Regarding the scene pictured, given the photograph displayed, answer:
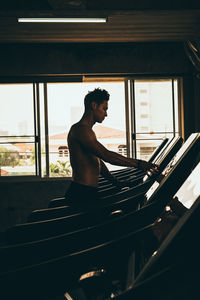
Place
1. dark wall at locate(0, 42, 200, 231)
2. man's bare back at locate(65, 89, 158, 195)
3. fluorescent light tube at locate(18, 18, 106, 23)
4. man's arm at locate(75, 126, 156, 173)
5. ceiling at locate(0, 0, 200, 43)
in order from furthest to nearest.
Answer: dark wall at locate(0, 42, 200, 231)
fluorescent light tube at locate(18, 18, 106, 23)
ceiling at locate(0, 0, 200, 43)
man's bare back at locate(65, 89, 158, 195)
man's arm at locate(75, 126, 156, 173)

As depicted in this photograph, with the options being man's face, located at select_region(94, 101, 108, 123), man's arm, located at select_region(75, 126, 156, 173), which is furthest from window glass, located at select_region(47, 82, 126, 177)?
man's arm, located at select_region(75, 126, 156, 173)

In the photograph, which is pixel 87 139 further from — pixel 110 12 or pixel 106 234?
pixel 110 12

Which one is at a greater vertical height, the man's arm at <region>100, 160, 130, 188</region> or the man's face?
the man's face

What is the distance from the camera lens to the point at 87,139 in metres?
2.34

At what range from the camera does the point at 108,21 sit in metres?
4.12

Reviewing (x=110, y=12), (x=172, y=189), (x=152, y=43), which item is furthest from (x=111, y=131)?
(x=172, y=189)

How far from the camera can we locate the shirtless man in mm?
2270

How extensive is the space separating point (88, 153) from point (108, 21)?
241cm

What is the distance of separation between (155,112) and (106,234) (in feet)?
15.1

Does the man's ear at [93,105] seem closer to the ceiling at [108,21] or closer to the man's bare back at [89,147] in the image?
the man's bare back at [89,147]

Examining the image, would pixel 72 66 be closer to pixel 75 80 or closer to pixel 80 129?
pixel 75 80

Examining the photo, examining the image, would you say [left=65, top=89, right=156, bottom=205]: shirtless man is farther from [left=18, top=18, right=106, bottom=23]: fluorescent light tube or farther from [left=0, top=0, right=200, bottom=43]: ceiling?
[left=18, top=18, right=106, bottom=23]: fluorescent light tube

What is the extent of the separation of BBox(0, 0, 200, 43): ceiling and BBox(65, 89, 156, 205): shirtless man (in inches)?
63.4

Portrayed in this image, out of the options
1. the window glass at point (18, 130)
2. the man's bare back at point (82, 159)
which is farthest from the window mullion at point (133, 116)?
the man's bare back at point (82, 159)
